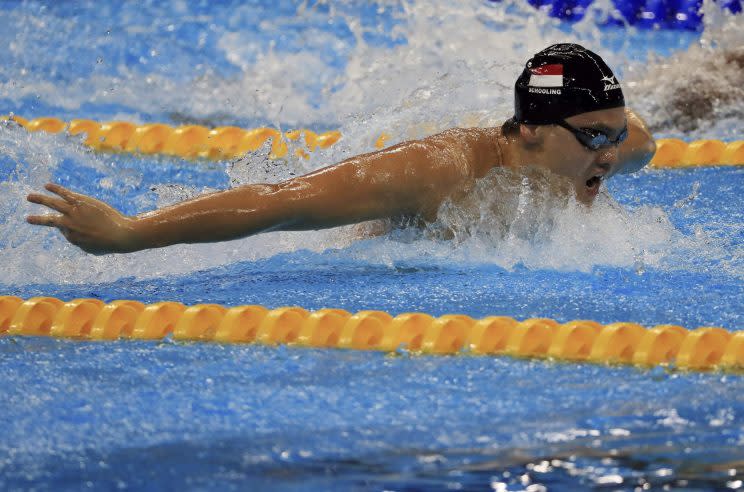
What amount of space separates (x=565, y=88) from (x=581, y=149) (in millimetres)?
181

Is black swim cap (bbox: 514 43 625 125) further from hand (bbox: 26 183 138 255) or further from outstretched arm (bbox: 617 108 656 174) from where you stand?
hand (bbox: 26 183 138 255)

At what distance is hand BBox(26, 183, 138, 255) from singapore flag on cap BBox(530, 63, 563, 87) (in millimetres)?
1258

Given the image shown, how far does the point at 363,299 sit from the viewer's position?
3.02 meters

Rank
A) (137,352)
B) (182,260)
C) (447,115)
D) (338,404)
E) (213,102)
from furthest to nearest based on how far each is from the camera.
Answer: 1. (213,102)
2. (447,115)
3. (182,260)
4. (137,352)
5. (338,404)

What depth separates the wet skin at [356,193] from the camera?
258cm

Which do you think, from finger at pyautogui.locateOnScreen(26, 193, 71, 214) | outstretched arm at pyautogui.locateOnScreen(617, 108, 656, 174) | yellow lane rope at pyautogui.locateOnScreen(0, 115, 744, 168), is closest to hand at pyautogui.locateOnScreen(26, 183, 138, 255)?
finger at pyautogui.locateOnScreen(26, 193, 71, 214)

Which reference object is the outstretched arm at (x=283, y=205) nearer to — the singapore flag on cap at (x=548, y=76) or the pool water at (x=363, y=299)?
the pool water at (x=363, y=299)

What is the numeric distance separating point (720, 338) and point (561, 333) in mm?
355

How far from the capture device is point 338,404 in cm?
225

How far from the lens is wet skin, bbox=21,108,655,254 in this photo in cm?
258

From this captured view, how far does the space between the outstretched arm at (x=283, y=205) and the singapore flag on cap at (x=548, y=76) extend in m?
0.34

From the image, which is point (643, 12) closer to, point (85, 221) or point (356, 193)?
point (356, 193)

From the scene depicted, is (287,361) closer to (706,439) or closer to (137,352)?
(137,352)

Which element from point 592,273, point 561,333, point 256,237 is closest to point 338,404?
point 561,333
